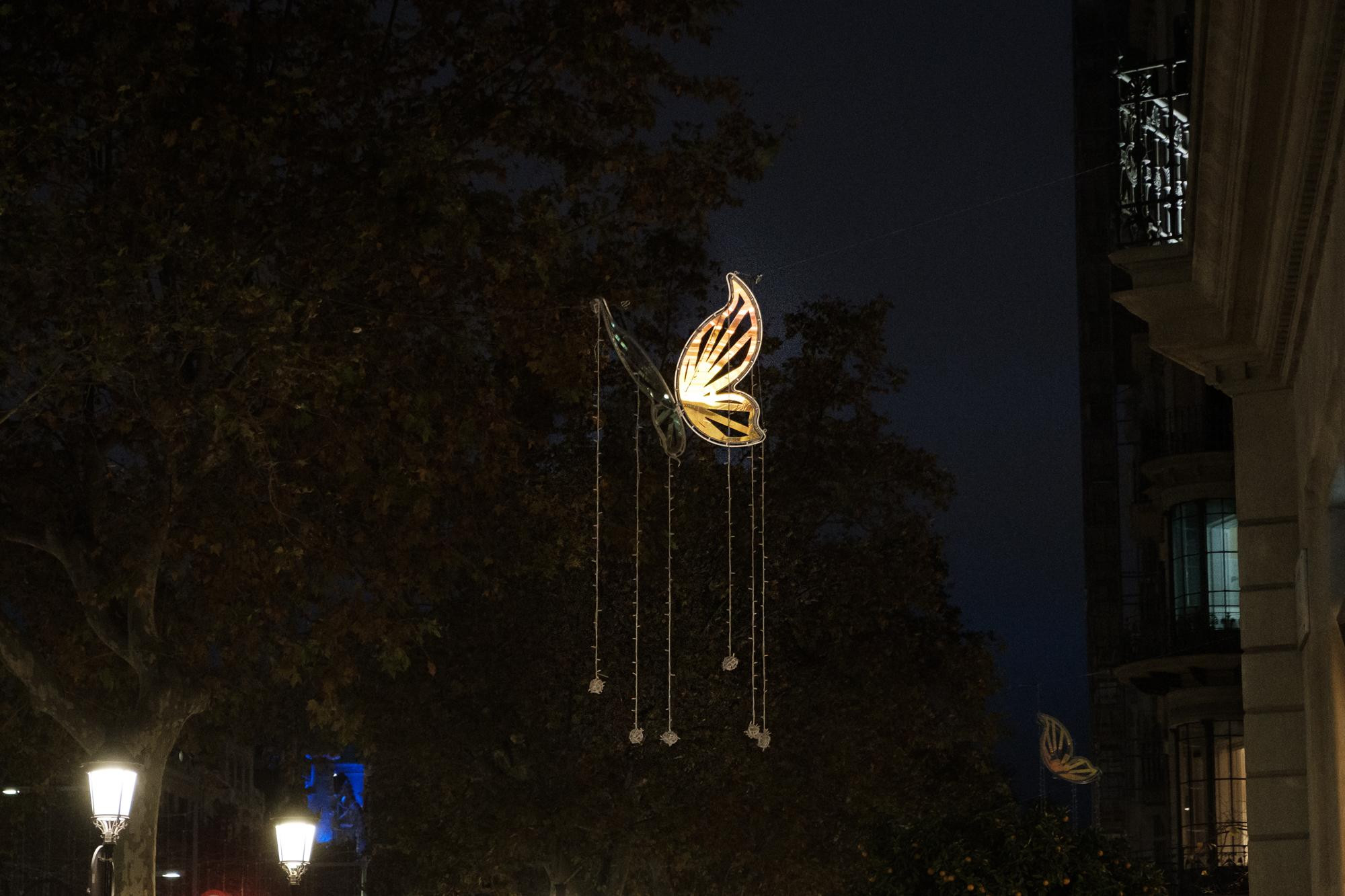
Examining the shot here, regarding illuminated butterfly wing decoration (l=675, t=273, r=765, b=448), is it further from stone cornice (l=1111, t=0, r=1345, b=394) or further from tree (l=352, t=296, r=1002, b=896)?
tree (l=352, t=296, r=1002, b=896)

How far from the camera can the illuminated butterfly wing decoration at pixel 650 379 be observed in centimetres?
1581

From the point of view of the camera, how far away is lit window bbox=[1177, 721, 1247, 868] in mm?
26922

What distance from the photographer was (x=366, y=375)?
17203 mm

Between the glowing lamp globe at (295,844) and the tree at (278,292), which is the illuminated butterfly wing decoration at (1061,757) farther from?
the tree at (278,292)

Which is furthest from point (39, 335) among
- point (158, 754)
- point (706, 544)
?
point (706, 544)

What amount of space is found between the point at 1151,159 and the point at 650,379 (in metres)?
5.34

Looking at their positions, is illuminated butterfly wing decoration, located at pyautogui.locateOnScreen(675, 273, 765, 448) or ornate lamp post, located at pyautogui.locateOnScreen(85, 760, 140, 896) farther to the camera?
illuminated butterfly wing decoration, located at pyautogui.locateOnScreen(675, 273, 765, 448)

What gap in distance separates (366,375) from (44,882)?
3865 centimetres

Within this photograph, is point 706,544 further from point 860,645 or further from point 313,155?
point 313,155

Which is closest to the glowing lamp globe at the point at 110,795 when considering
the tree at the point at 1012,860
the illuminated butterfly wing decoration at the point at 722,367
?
the illuminated butterfly wing decoration at the point at 722,367

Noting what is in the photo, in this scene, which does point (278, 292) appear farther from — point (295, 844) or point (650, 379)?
point (295, 844)

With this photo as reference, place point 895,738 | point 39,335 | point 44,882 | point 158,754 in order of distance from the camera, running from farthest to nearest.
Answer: point 44,882 < point 895,738 < point 158,754 < point 39,335

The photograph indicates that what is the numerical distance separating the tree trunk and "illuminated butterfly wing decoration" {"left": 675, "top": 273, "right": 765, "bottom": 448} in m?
5.45

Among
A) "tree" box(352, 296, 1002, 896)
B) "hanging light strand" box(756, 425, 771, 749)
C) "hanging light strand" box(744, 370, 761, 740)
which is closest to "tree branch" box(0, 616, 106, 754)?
"hanging light strand" box(744, 370, 761, 740)
